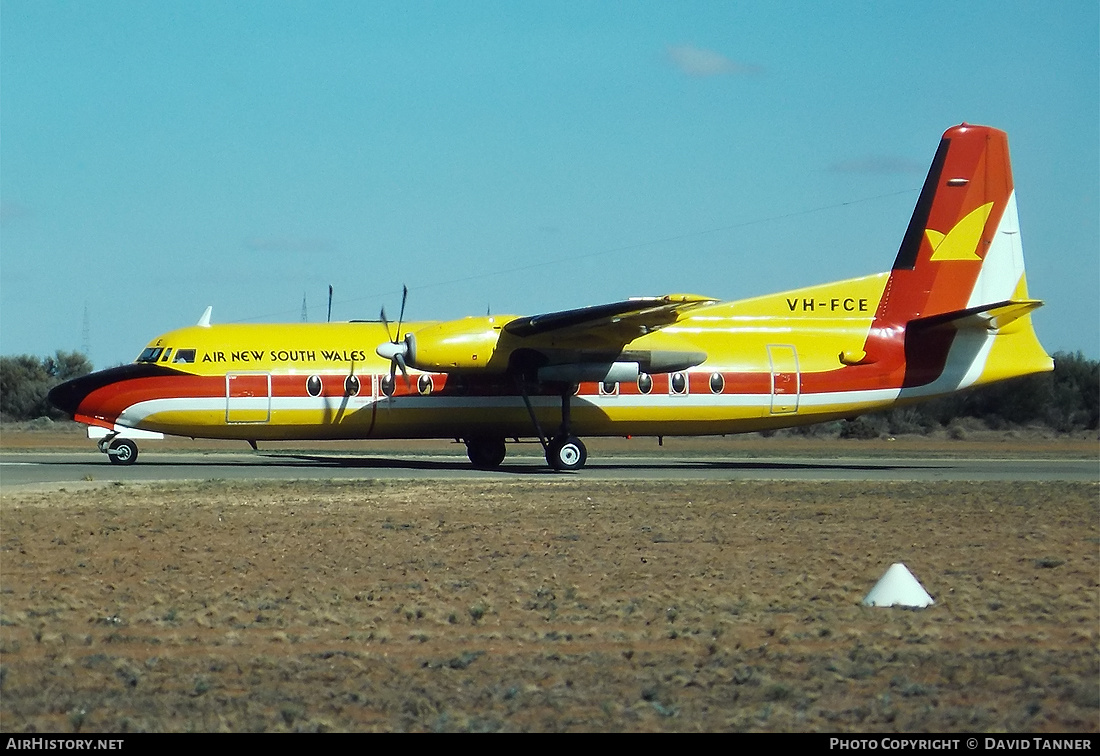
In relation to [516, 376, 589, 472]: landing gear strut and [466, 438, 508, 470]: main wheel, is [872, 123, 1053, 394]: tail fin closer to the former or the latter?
[516, 376, 589, 472]: landing gear strut

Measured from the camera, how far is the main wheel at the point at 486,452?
27.4m

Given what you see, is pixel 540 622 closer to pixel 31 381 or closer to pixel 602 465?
pixel 602 465

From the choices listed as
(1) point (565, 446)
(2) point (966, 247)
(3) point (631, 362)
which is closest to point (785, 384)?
(3) point (631, 362)

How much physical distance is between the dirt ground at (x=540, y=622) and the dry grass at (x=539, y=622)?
0.03m

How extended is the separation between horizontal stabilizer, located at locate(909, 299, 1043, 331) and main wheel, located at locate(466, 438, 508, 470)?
994 cm

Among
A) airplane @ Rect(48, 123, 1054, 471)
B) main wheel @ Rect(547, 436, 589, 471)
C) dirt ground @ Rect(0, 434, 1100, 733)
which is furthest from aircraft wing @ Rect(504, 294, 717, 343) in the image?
dirt ground @ Rect(0, 434, 1100, 733)

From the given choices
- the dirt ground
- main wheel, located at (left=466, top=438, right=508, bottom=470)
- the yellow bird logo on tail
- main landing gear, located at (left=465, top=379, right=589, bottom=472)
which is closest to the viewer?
the dirt ground

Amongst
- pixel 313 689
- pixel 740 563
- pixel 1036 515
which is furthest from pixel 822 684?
pixel 1036 515

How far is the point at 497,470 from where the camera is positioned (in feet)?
87.1

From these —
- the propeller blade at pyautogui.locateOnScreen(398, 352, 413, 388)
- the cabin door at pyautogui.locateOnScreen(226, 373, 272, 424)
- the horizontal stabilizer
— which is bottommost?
the cabin door at pyautogui.locateOnScreen(226, 373, 272, 424)

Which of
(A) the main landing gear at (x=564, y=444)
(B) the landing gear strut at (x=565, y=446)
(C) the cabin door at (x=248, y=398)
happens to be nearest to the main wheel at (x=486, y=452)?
(A) the main landing gear at (x=564, y=444)

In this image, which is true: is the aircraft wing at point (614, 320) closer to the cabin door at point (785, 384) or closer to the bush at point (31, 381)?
the cabin door at point (785, 384)

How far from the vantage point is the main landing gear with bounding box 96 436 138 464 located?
26.6m
